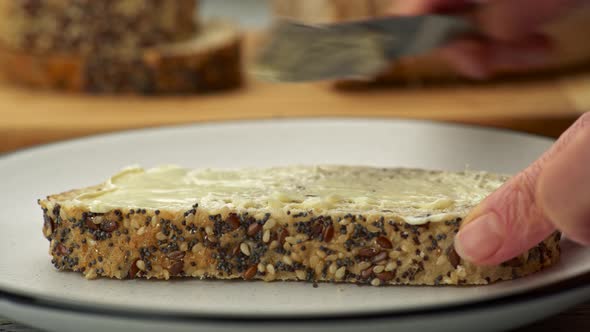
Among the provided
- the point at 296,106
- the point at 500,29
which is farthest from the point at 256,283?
the point at 296,106

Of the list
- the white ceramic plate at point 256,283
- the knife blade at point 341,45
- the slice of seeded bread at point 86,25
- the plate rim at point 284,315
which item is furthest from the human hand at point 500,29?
the slice of seeded bread at point 86,25

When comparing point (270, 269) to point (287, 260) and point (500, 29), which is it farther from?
point (500, 29)

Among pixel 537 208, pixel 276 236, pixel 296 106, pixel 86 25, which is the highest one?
pixel 86 25

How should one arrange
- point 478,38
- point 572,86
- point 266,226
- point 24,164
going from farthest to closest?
point 572,86, point 478,38, point 24,164, point 266,226

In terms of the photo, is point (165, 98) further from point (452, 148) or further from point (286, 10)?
point (452, 148)

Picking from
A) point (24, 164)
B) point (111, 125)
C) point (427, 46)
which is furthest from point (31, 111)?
point (427, 46)

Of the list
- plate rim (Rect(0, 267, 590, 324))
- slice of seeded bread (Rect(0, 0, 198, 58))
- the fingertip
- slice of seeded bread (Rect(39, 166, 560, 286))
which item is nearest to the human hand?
slice of seeded bread (Rect(39, 166, 560, 286))
